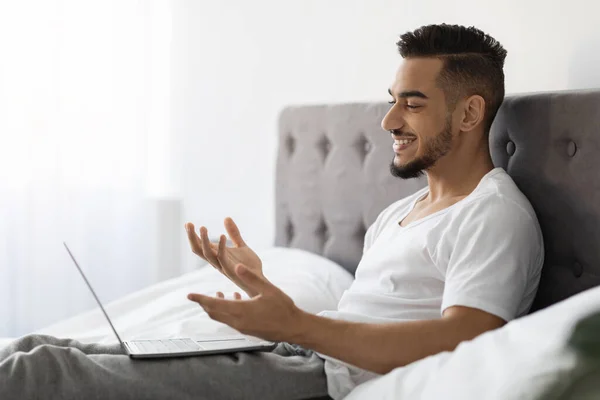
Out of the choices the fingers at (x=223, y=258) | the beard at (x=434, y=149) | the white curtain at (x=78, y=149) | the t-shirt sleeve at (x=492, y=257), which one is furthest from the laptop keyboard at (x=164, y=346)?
the white curtain at (x=78, y=149)

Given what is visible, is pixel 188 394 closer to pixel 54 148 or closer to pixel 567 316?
pixel 567 316

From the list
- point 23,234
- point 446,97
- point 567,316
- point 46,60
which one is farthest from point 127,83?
point 567,316

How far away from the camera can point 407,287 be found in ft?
4.88

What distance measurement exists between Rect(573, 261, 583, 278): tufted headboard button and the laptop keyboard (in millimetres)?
656

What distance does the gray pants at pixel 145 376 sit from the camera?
1227 mm

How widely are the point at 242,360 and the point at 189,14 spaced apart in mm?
2106

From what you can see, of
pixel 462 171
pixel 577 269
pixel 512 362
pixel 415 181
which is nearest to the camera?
pixel 512 362

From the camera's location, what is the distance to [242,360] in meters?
1.34

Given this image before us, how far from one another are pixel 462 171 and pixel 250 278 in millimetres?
556

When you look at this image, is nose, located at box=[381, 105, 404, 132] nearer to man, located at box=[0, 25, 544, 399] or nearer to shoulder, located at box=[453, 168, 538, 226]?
man, located at box=[0, 25, 544, 399]

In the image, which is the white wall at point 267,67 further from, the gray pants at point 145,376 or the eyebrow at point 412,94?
the gray pants at point 145,376

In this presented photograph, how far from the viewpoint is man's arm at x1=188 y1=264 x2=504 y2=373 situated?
1.22m

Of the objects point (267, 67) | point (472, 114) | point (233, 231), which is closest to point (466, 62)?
point (472, 114)

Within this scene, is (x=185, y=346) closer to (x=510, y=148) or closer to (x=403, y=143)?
(x=403, y=143)
